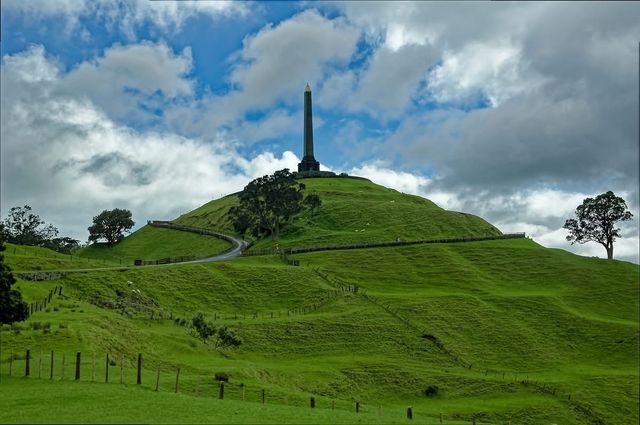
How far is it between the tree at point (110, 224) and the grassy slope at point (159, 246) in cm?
345

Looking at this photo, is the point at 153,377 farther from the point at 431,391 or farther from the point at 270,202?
the point at 270,202

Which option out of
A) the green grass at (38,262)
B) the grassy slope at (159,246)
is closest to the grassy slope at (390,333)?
the green grass at (38,262)

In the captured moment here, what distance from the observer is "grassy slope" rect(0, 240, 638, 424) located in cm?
6003

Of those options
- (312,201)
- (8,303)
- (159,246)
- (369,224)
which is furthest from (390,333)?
(159,246)

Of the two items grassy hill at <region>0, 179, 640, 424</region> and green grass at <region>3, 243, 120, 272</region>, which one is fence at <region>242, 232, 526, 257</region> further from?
green grass at <region>3, 243, 120, 272</region>

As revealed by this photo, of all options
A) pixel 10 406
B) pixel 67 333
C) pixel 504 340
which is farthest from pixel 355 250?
pixel 10 406

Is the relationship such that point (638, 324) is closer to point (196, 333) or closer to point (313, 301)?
point (313, 301)

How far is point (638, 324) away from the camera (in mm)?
99625

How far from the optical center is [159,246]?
17200 centimetres

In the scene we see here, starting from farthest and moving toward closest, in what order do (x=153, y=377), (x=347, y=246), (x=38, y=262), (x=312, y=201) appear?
1. (x=312, y=201)
2. (x=347, y=246)
3. (x=38, y=262)
4. (x=153, y=377)

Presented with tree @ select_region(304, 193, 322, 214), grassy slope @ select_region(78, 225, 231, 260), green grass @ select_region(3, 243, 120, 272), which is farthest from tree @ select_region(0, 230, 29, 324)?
tree @ select_region(304, 193, 322, 214)

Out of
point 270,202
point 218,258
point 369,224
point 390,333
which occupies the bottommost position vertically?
point 390,333

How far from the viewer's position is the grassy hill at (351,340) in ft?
146

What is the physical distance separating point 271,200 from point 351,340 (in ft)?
243
